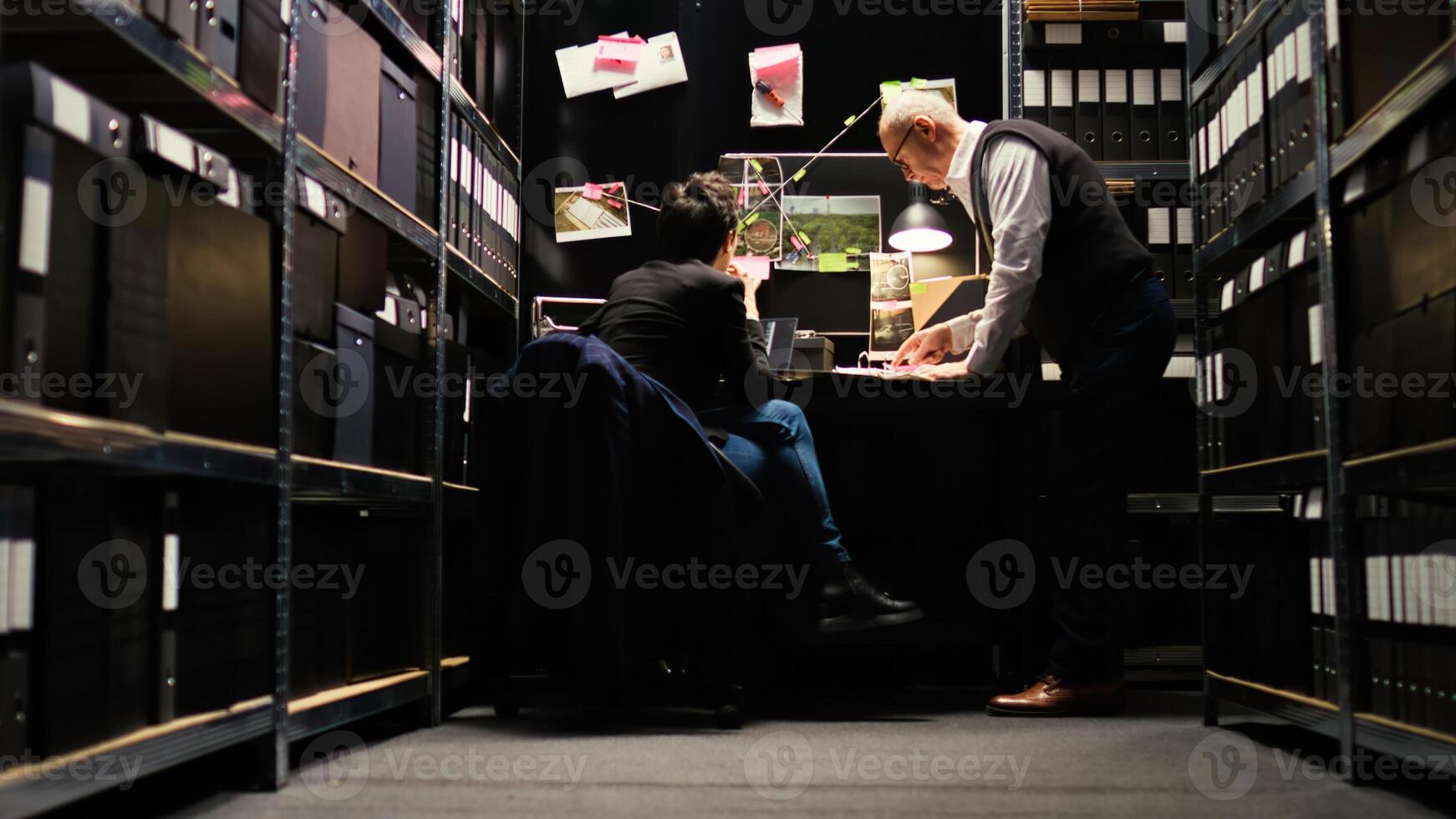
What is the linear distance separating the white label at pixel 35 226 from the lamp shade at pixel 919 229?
2.22 m

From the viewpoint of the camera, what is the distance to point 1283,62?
6.33 ft

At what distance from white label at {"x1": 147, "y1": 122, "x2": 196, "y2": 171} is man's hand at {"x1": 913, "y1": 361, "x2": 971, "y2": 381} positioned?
1.47 m

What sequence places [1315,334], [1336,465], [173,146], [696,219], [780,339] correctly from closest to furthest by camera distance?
[173,146] → [1336,465] → [1315,334] → [696,219] → [780,339]

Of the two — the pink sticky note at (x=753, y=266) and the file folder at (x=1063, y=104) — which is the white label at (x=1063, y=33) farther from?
the pink sticky note at (x=753, y=266)

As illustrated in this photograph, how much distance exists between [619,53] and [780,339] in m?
1.01

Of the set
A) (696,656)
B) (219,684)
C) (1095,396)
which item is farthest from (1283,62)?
(219,684)

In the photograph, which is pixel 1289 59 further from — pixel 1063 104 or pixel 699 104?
pixel 699 104

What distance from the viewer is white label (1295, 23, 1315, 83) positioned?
71.2 inches

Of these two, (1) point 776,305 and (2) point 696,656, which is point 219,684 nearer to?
(2) point 696,656

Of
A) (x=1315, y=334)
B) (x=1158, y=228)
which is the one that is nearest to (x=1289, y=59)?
(x=1315, y=334)

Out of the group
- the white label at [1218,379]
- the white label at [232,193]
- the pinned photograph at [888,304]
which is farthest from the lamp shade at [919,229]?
the white label at [232,193]

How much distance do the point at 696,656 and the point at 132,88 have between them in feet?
4.51

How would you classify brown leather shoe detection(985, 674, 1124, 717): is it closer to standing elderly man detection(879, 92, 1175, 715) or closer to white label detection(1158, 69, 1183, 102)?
standing elderly man detection(879, 92, 1175, 715)

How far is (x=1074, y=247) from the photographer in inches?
90.8
